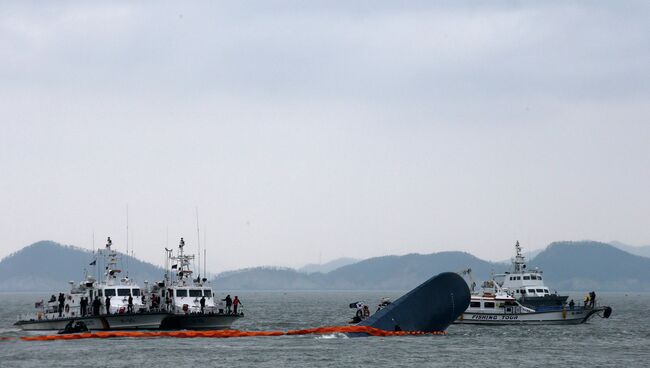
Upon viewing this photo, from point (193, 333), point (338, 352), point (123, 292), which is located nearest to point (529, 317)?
point (193, 333)

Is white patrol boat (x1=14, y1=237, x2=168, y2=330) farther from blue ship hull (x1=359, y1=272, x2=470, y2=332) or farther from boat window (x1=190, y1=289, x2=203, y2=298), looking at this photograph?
blue ship hull (x1=359, y1=272, x2=470, y2=332)

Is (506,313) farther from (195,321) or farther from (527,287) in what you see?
(195,321)

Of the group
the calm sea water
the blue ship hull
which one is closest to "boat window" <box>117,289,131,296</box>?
the calm sea water

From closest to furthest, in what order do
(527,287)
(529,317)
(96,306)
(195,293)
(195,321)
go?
1. (195,321)
2. (96,306)
3. (195,293)
4. (529,317)
5. (527,287)

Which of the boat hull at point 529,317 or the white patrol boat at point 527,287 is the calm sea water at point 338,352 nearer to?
the boat hull at point 529,317

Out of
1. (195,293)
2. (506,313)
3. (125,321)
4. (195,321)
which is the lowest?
(506,313)

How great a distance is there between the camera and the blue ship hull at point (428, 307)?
7338 cm

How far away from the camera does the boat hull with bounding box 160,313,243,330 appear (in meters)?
75.3

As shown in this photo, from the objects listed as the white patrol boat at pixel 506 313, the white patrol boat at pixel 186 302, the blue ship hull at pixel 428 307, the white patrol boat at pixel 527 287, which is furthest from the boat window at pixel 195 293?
the white patrol boat at pixel 527 287

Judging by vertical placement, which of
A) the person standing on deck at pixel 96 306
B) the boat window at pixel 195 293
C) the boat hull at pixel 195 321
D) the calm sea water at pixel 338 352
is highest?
the boat window at pixel 195 293

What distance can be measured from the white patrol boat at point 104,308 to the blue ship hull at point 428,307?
56.1ft

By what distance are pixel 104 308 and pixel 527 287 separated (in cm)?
5241

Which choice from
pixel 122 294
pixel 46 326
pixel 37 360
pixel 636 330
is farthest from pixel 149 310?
pixel 636 330

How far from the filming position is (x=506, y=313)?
92812 mm
